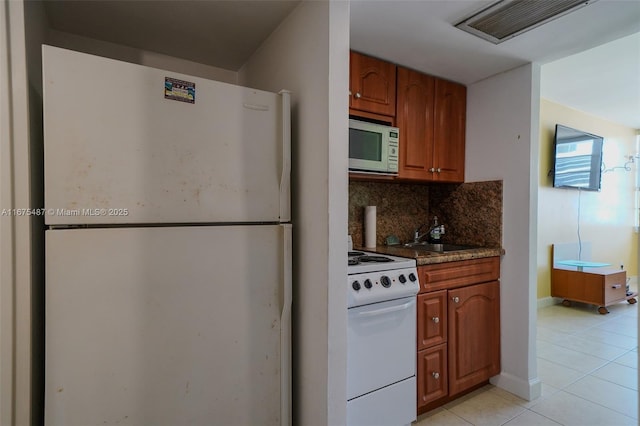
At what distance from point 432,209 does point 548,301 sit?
2524 millimetres

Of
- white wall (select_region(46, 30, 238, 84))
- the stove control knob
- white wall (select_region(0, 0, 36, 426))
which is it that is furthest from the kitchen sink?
white wall (select_region(0, 0, 36, 426))

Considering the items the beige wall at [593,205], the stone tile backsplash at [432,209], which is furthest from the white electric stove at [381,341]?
the beige wall at [593,205]

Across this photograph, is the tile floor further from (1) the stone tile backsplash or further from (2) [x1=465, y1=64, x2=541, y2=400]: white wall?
(1) the stone tile backsplash

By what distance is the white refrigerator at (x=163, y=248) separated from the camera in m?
1.04

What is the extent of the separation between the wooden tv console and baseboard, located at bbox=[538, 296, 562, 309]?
71mm

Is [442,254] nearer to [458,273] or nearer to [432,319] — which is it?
[458,273]

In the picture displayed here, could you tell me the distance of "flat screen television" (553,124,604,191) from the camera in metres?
3.85

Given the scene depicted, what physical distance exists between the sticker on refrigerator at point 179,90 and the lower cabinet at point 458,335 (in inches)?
57.5

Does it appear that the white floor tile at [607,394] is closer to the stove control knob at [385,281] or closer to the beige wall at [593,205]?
the stove control knob at [385,281]

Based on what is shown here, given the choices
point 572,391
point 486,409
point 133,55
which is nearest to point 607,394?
point 572,391

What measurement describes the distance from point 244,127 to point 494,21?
1416 mm

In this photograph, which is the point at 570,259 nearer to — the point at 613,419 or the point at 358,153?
the point at 613,419

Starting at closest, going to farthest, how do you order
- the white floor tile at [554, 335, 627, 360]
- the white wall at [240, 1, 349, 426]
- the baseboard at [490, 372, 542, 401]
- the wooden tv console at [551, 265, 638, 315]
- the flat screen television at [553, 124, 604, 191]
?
the white wall at [240, 1, 349, 426], the baseboard at [490, 372, 542, 401], the white floor tile at [554, 335, 627, 360], the wooden tv console at [551, 265, 638, 315], the flat screen television at [553, 124, 604, 191]

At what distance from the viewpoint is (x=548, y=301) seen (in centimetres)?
407
